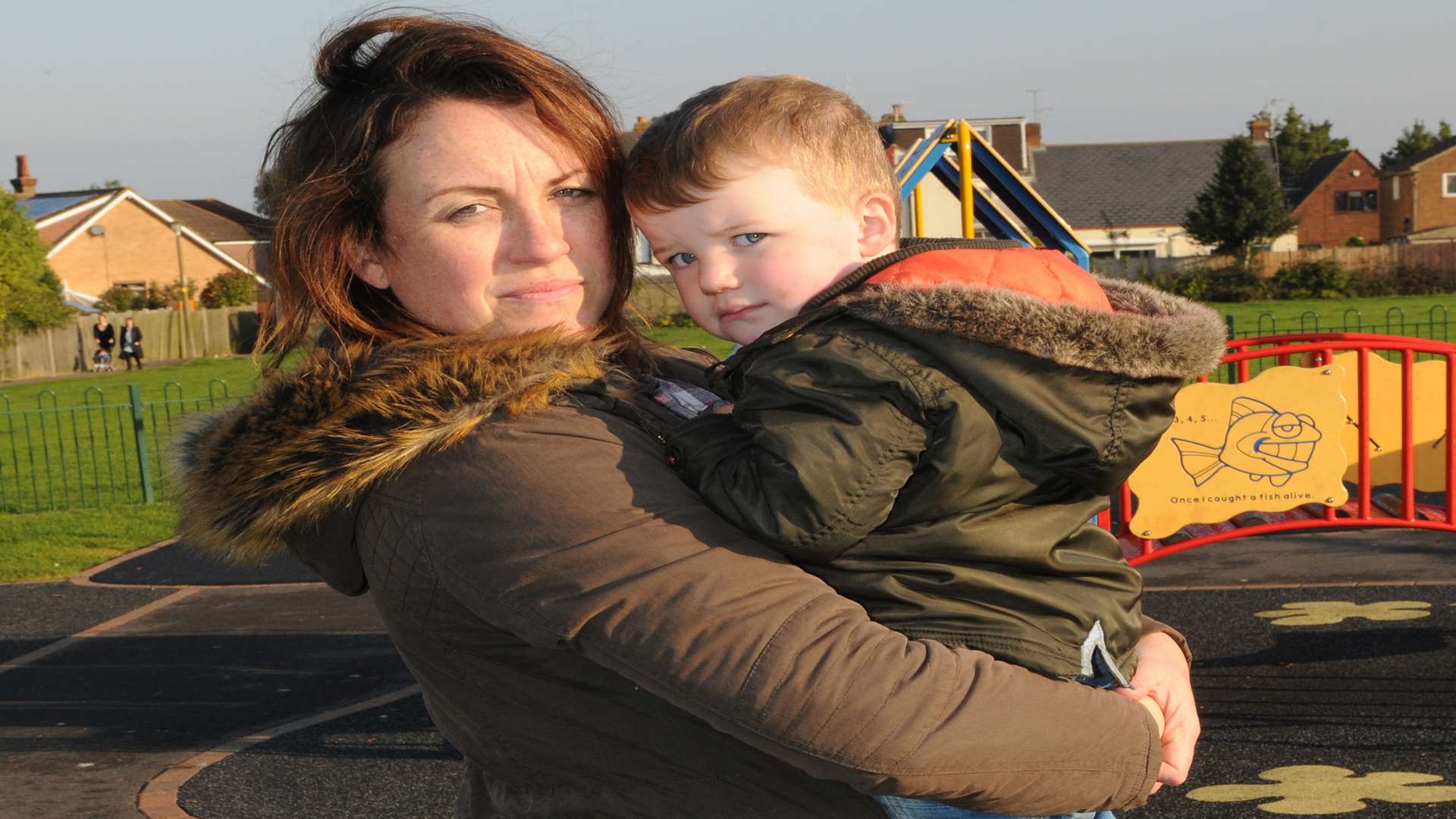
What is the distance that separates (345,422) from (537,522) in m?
0.31

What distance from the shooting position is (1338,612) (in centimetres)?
768

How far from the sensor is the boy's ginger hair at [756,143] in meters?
2.03

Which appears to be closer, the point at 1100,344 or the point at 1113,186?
the point at 1100,344

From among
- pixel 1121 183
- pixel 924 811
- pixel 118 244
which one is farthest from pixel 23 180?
pixel 924 811

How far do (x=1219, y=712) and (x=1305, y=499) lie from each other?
3.26ft

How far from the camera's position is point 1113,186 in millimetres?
63156

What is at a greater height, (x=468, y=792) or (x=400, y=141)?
(x=400, y=141)

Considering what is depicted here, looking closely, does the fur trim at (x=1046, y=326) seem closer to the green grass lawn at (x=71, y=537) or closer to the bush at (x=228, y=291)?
the green grass lawn at (x=71, y=537)

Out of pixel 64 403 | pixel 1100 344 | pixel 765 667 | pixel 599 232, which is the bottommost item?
pixel 64 403

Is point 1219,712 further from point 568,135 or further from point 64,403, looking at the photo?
point 64,403

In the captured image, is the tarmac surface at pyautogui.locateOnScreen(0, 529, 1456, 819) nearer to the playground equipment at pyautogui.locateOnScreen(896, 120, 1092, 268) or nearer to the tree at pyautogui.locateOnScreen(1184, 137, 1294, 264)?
the playground equipment at pyautogui.locateOnScreen(896, 120, 1092, 268)

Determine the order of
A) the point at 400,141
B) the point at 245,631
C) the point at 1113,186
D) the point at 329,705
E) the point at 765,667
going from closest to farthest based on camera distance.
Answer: the point at 765,667 → the point at 400,141 → the point at 329,705 → the point at 245,631 → the point at 1113,186

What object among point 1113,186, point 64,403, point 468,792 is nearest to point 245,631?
point 468,792

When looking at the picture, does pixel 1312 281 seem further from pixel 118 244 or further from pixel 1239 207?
pixel 118 244
